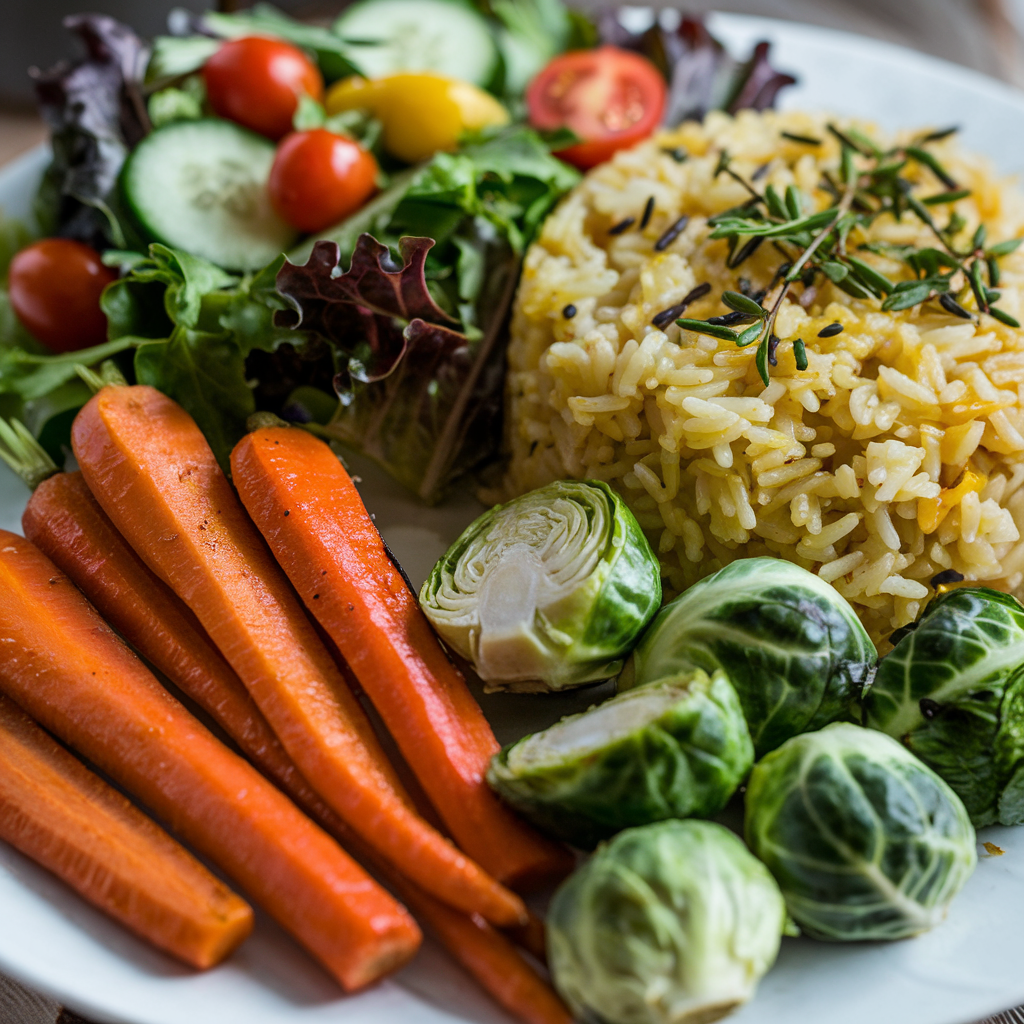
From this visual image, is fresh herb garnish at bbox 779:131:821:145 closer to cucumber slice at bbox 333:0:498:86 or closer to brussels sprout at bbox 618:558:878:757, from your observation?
cucumber slice at bbox 333:0:498:86

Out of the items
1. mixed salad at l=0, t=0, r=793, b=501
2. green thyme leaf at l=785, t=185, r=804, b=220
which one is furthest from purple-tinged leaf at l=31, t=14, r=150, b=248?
green thyme leaf at l=785, t=185, r=804, b=220

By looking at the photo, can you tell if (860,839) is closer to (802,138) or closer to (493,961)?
(493,961)

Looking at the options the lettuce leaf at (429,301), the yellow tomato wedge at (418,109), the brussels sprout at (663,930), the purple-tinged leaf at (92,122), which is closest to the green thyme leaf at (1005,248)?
the lettuce leaf at (429,301)

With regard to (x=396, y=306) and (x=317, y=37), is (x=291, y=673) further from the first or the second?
(x=317, y=37)

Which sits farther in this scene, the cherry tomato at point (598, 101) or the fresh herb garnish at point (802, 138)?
the cherry tomato at point (598, 101)

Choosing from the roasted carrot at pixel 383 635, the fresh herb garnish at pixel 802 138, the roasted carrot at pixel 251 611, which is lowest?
the roasted carrot at pixel 251 611

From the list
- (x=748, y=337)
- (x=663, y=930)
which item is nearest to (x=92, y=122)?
(x=748, y=337)

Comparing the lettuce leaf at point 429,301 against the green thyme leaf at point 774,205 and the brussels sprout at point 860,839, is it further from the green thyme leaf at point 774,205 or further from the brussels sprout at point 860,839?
the brussels sprout at point 860,839
